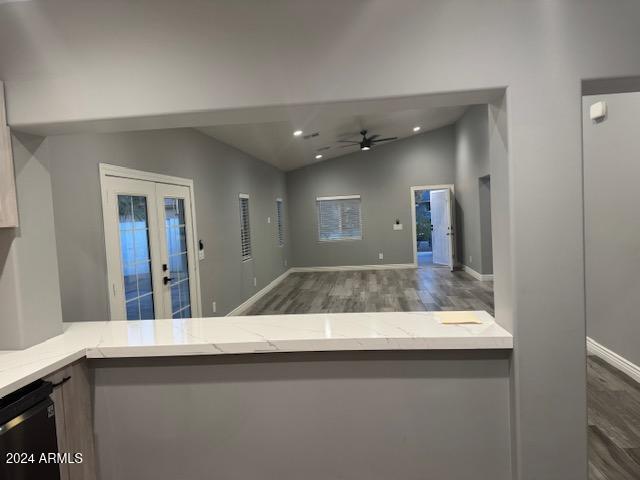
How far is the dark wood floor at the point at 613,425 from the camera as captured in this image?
7.18 feet

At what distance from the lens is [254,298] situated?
717 centimetres

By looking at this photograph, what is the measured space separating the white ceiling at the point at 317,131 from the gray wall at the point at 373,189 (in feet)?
1.19

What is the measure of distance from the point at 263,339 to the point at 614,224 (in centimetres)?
322

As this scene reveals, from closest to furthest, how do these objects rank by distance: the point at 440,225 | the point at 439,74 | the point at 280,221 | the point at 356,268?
the point at 439,74, the point at 440,225, the point at 280,221, the point at 356,268

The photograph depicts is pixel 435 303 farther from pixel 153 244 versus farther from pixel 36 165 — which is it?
pixel 36 165

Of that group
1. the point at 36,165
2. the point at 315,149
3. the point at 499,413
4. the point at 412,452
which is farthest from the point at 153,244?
the point at 315,149

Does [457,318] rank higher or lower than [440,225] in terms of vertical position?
lower

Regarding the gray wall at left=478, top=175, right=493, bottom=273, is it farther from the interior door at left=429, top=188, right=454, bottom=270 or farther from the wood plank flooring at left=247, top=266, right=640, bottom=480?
the interior door at left=429, top=188, right=454, bottom=270

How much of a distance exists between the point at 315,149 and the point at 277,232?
2061mm

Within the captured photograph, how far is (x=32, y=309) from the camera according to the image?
2016mm

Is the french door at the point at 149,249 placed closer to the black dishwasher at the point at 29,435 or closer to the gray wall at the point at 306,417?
the gray wall at the point at 306,417

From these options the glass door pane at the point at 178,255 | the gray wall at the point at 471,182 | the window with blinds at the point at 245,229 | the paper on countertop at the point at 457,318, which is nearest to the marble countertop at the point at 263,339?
the paper on countertop at the point at 457,318

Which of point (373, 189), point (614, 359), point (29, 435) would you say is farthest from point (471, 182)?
point (29, 435)

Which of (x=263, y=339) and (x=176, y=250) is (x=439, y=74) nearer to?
(x=263, y=339)
